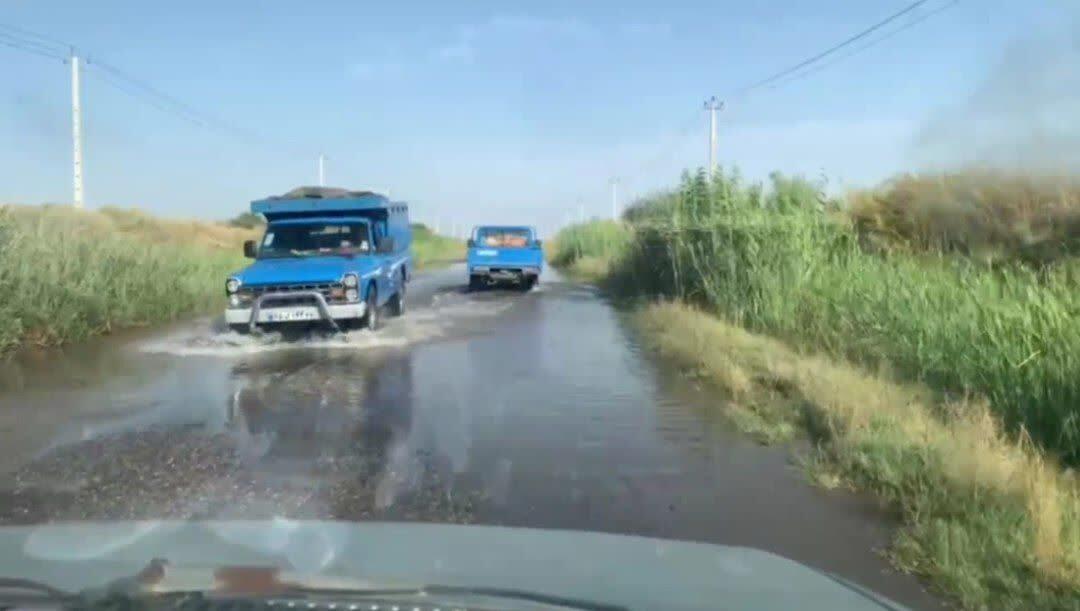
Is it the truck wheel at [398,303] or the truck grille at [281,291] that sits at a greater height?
the truck grille at [281,291]

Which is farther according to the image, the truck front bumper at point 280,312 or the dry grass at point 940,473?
the truck front bumper at point 280,312

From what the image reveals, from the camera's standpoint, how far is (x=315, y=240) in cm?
1792

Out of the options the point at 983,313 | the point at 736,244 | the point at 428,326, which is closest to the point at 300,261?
the point at 428,326

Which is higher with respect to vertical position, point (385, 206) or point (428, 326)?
point (385, 206)

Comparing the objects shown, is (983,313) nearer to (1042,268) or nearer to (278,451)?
(1042,268)

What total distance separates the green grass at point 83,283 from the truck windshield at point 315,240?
9.59ft

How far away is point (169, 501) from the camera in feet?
21.1

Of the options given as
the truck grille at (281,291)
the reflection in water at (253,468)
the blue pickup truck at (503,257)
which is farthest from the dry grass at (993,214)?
the blue pickup truck at (503,257)

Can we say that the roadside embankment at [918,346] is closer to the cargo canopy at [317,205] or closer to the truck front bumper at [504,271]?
the cargo canopy at [317,205]

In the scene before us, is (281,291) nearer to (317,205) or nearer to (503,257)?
(317,205)

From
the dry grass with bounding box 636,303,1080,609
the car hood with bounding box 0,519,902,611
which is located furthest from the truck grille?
the car hood with bounding box 0,519,902,611

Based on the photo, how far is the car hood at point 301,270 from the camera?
52.3ft

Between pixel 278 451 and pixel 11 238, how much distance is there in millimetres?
10105

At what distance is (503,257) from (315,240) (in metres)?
15.3
